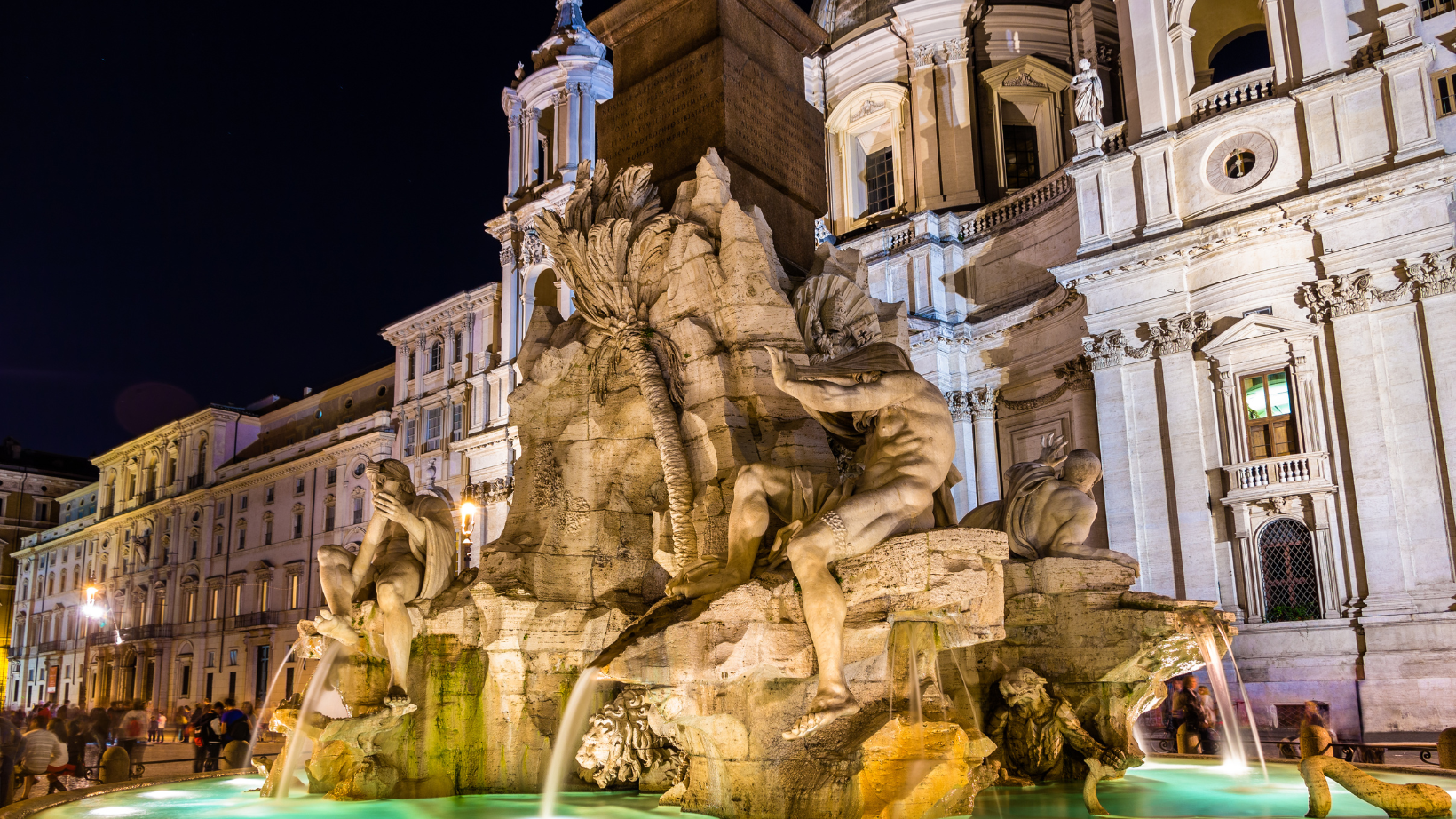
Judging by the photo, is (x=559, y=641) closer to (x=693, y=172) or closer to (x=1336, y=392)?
(x=693, y=172)

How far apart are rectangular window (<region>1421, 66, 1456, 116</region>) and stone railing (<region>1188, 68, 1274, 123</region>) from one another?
3.01 m

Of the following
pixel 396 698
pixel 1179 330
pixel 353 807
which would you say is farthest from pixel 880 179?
pixel 353 807

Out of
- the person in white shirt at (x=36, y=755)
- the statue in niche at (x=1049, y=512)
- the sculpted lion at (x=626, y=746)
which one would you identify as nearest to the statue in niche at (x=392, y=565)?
the sculpted lion at (x=626, y=746)

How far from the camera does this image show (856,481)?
6.31m

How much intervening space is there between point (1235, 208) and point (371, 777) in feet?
64.9

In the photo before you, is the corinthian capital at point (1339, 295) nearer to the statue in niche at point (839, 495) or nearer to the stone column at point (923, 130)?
the stone column at point (923, 130)

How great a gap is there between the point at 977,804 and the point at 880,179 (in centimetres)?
3099

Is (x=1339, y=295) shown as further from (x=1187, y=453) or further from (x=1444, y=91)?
(x=1444, y=91)

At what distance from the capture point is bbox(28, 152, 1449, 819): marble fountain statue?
5.73 metres

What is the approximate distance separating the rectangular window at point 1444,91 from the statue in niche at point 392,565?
21430 millimetres

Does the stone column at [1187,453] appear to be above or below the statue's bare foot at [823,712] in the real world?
above

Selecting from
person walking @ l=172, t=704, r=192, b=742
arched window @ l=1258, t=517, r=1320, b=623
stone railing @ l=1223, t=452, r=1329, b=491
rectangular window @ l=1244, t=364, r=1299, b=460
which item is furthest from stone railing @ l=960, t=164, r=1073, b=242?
person walking @ l=172, t=704, r=192, b=742

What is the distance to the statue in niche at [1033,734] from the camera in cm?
689

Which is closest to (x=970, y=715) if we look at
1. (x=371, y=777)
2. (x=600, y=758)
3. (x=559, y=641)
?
(x=600, y=758)
